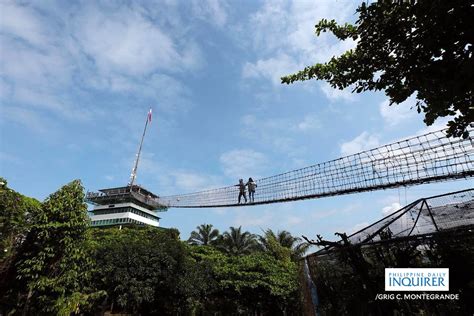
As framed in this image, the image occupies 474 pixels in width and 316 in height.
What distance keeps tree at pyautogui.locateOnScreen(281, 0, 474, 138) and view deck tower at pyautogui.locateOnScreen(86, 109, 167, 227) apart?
42.0 meters

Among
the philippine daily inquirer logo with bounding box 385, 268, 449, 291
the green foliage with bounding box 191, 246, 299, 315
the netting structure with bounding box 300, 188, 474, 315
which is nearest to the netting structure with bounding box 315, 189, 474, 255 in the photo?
the netting structure with bounding box 300, 188, 474, 315

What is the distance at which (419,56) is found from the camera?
8.39 ft

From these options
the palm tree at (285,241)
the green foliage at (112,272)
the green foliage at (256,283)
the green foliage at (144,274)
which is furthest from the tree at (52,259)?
the palm tree at (285,241)

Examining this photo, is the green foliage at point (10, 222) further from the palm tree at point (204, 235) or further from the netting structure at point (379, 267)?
the palm tree at point (204, 235)

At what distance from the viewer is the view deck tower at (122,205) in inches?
1743

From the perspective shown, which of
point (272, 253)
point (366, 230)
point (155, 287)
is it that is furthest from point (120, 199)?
point (366, 230)

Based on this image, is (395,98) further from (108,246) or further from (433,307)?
(108,246)

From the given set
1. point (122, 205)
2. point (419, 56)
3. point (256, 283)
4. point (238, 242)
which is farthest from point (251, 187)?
point (122, 205)

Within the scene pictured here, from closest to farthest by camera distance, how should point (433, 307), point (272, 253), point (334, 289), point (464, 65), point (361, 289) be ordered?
point (464, 65)
point (433, 307)
point (361, 289)
point (334, 289)
point (272, 253)

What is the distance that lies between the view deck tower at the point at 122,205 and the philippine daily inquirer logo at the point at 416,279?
135 ft

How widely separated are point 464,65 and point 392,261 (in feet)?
8.73

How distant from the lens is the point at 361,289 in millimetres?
3822

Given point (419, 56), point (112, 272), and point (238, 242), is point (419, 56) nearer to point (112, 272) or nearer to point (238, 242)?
point (112, 272)

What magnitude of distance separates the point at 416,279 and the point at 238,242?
26.4 m
